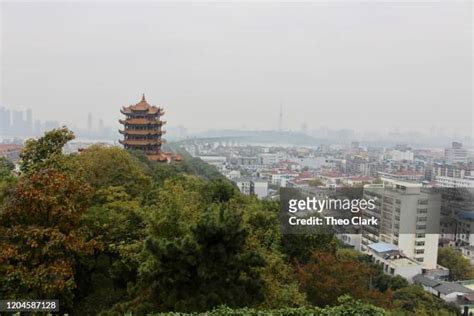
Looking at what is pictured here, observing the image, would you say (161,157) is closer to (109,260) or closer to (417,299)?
(417,299)

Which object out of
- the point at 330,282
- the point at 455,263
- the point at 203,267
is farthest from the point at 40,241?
the point at 455,263

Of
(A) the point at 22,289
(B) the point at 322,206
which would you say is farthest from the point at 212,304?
(B) the point at 322,206

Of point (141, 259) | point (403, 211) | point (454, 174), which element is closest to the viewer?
point (141, 259)

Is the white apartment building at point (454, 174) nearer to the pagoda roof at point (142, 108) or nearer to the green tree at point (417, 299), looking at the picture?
the green tree at point (417, 299)

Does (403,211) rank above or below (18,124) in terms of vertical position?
below

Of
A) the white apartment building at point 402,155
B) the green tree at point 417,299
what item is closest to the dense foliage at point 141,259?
the green tree at point 417,299

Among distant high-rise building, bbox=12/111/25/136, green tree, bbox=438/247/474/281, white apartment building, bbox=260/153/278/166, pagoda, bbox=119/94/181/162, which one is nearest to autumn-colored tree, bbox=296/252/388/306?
green tree, bbox=438/247/474/281

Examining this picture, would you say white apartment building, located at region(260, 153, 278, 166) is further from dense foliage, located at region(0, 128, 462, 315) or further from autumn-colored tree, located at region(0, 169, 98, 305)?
autumn-colored tree, located at region(0, 169, 98, 305)
